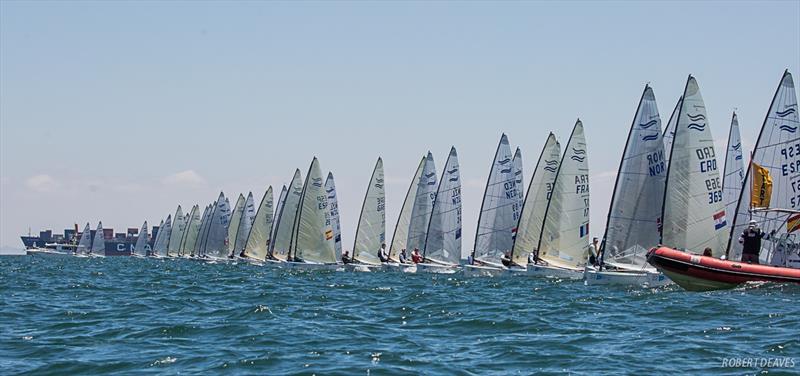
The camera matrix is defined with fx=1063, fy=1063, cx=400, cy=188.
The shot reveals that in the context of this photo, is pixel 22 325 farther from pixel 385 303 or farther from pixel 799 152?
pixel 799 152

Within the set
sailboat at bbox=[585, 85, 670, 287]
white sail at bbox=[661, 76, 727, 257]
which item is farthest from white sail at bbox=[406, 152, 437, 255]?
white sail at bbox=[661, 76, 727, 257]

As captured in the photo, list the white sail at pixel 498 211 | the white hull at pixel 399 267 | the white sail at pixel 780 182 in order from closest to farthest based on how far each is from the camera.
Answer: the white sail at pixel 780 182
the white sail at pixel 498 211
the white hull at pixel 399 267

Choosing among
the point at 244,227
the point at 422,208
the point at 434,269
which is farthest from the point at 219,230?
the point at 434,269

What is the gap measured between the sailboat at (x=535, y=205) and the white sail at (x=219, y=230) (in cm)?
5242

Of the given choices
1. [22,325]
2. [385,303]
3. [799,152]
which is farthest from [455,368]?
[799,152]

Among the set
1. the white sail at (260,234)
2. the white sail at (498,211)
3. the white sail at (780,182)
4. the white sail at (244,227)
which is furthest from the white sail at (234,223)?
the white sail at (780,182)

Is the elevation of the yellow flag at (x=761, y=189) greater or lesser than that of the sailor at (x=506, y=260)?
greater

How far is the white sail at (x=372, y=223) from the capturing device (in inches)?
2318

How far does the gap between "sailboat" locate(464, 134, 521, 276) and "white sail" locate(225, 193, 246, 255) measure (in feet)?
146

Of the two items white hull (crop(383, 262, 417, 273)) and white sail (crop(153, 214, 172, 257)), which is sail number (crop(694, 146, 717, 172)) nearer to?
white hull (crop(383, 262, 417, 273))

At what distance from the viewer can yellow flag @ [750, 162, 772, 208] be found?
30203 millimetres

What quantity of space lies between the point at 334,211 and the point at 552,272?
67.9 ft

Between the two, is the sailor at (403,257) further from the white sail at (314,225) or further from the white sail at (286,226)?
the white sail at (286,226)

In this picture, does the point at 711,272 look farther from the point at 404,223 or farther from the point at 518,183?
the point at 404,223
